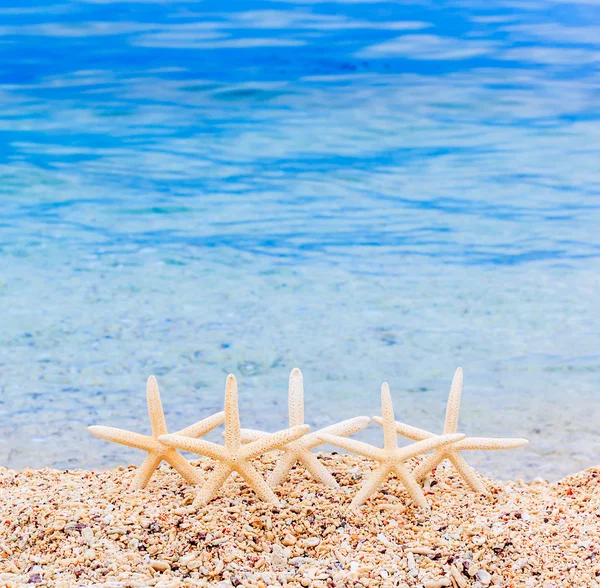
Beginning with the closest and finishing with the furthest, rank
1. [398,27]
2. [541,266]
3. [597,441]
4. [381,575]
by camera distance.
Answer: [381,575]
[597,441]
[541,266]
[398,27]

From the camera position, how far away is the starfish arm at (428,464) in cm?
253

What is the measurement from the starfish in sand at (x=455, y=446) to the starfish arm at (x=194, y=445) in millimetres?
550

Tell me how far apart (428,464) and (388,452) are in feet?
0.82

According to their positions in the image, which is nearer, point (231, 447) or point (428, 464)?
point (231, 447)

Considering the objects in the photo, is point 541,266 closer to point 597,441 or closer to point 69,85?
point 597,441

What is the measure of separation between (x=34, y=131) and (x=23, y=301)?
6.87 meters

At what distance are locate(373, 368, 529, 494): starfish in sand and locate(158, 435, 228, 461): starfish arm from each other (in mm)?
550

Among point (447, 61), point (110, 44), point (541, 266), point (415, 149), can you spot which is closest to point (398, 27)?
point (447, 61)

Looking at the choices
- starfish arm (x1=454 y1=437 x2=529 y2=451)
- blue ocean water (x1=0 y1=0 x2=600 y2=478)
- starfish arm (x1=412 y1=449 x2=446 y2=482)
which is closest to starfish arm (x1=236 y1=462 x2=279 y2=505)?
starfish arm (x1=412 y1=449 x2=446 y2=482)

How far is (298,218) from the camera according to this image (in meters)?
9.67

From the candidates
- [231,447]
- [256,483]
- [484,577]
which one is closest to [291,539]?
[256,483]

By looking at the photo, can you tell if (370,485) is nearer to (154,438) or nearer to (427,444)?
(427,444)

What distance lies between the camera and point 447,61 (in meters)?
13.6

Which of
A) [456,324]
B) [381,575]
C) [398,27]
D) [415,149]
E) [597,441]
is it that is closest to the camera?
[381,575]
